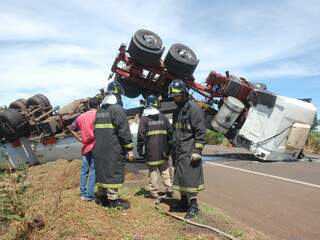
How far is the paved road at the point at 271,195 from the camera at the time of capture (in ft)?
21.0

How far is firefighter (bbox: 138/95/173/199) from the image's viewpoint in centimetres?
768

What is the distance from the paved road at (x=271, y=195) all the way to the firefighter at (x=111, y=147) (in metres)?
1.80

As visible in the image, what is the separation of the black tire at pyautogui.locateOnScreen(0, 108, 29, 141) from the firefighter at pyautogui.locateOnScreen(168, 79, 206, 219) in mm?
9034

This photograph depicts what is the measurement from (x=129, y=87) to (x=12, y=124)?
12.6 ft

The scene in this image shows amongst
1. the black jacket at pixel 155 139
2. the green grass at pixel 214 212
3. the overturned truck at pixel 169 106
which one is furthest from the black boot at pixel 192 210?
the overturned truck at pixel 169 106

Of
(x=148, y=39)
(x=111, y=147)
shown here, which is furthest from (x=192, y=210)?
(x=148, y=39)

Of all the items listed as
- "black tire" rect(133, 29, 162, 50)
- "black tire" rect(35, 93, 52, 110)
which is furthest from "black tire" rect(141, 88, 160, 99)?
"black tire" rect(35, 93, 52, 110)

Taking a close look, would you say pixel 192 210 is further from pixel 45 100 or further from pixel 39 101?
pixel 45 100

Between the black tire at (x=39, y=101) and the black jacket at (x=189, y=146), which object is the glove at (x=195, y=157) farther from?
the black tire at (x=39, y=101)

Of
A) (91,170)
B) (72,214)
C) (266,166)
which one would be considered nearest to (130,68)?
→ (266,166)

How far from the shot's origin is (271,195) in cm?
865

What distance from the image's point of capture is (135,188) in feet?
30.0

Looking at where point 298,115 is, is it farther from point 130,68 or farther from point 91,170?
point 91,170

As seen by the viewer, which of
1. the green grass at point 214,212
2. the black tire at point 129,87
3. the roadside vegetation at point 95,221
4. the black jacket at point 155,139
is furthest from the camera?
the black tire at point 129,87
